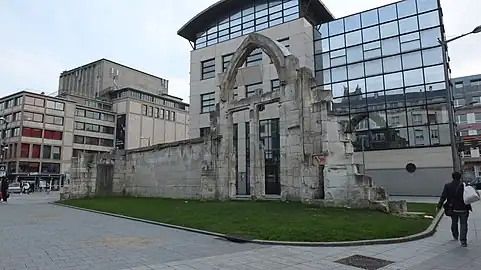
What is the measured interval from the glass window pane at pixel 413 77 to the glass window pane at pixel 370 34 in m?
5.43

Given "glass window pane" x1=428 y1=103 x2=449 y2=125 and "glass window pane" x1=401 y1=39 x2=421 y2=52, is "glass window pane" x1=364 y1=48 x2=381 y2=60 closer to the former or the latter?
"glass window pane" x1=401 y1=39 x2=421 y2=52

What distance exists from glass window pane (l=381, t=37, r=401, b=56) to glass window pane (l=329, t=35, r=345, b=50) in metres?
4.45

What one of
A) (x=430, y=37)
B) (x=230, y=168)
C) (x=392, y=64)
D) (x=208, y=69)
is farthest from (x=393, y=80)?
(x=230, y=168)

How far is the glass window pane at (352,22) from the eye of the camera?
39.1 metres

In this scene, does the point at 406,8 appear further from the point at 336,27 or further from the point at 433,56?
the point at 336,27

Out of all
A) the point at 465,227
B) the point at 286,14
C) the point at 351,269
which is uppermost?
the point at 286,14

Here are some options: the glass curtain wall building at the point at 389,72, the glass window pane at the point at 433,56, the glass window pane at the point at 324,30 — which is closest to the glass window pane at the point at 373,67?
the glass curtain wall building at the point at 389,72

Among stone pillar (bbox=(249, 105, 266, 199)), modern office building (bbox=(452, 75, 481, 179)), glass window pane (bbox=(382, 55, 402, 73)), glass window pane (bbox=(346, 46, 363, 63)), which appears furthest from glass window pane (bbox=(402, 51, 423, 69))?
modern office building (bbox=(452, 75, 481, 179))

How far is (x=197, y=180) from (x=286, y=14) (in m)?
24.0

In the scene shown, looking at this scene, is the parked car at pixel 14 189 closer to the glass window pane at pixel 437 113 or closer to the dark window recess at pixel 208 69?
the dark window recess at pixel 208 69

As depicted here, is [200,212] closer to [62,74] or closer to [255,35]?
[255,35]

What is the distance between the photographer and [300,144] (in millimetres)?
18547

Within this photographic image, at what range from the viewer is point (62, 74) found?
96812mm

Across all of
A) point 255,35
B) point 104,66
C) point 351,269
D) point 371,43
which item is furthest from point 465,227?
point 104,66
